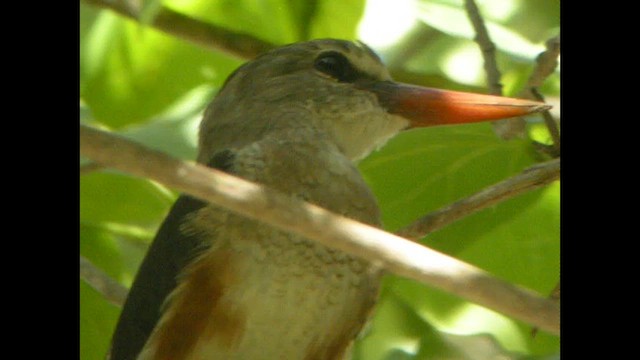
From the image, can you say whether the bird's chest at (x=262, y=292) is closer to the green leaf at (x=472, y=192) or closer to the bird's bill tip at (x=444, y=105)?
the green leaf at (x=472, y=192)

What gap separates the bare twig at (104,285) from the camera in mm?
3639

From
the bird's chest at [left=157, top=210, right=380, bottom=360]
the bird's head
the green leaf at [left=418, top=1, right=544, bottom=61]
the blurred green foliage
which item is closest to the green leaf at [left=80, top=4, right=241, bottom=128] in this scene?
the blurred green foliage

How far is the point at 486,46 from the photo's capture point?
12.1 feet

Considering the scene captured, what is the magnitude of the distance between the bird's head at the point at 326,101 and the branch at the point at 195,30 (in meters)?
0.19

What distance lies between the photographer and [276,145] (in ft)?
11.8

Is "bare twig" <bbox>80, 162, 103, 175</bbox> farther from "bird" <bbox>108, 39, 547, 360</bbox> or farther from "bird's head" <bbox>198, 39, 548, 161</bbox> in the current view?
"bird's head" <bbox>198, 39, 548, 161</bbox>

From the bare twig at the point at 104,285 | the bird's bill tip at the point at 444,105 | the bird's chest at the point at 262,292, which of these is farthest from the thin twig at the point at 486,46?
the bare twig at the point at 104,285

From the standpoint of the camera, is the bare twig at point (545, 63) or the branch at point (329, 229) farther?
the bare twig at point (545, 63)

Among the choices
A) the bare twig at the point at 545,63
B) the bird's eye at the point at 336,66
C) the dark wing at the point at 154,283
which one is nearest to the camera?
the dark wing at the point at 154,283

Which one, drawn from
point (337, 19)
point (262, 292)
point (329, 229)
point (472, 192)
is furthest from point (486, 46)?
point (329, 229)

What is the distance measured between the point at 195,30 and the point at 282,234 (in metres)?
1.22

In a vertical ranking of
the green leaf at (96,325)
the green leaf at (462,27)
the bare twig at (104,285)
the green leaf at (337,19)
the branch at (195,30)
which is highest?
the green leaf at (462,27)
